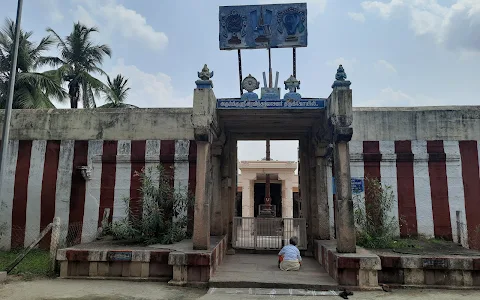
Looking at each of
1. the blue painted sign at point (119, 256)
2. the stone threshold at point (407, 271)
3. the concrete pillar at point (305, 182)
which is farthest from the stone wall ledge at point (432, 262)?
the blue painted sign at point (119, 256)

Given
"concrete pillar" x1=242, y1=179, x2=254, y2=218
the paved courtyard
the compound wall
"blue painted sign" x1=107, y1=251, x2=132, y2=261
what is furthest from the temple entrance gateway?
"concrete pillar" x1=242, y1=179, x2=254, y2=218

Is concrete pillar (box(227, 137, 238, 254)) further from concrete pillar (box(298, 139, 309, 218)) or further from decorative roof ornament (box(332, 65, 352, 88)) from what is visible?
decorative roof ornament (box(332, 65, 352, 88))

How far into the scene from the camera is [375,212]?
10.3 metres

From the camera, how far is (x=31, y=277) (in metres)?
7.77

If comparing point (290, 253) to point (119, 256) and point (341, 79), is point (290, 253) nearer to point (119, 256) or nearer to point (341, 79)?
point (119, 256)

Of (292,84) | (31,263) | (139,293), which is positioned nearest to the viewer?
(139,293)

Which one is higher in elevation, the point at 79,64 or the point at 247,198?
the point at 79,64

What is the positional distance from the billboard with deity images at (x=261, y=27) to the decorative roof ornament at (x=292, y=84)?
1.78m

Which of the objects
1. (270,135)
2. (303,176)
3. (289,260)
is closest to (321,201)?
(303,176)

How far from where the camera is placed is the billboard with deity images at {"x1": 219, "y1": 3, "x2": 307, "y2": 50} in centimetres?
980

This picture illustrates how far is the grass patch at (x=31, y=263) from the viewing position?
8.05 metres

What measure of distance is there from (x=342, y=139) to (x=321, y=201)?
2.91 meters

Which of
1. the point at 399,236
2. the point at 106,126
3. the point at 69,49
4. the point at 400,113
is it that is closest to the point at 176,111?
the point at 106,126

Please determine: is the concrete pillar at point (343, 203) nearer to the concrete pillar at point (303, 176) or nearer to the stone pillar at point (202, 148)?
the stone pillar at point (202, 148)
